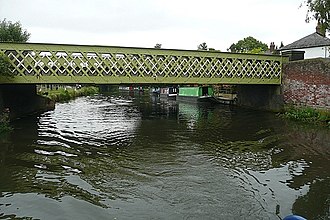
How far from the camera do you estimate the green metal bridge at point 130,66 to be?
2014 centimetres

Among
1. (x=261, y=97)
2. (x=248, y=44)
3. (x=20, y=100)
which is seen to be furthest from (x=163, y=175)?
(x=248, y=44)

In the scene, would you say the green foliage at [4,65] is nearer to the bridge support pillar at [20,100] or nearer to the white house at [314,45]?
the bridge support pillar at [20,100]

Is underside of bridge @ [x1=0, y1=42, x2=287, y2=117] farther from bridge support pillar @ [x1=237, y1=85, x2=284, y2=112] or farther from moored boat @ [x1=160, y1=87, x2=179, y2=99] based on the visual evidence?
moored boat @ [x1=160, y1=87, x2=179, y2=99]

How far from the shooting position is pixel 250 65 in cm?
2670

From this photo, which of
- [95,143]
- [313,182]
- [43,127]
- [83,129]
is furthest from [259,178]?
[43,127]

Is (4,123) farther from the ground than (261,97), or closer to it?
closer to it

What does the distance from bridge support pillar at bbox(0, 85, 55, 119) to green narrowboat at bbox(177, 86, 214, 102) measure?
21873 millimetres

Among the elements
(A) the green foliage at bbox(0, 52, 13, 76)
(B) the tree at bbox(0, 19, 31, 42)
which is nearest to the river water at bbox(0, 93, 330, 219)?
(A) the green foliage at bbox(0, 52, 13, 76)

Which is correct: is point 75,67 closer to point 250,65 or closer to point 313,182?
point 250,65

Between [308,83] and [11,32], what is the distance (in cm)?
3033

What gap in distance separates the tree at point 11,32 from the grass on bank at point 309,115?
94.3ft

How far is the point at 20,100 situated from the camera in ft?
83.1

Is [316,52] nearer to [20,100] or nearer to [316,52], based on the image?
[316,52]

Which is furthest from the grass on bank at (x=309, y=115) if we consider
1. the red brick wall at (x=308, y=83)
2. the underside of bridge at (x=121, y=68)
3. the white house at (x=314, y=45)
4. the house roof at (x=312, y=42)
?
the house roof at (x=312, y=42)
